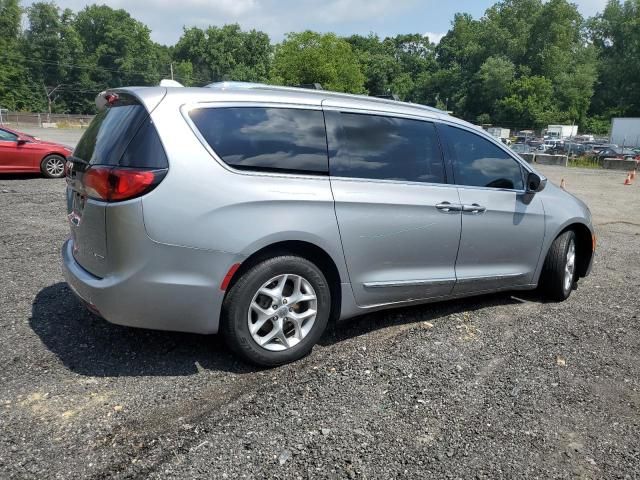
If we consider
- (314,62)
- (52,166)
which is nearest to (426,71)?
(314,62)

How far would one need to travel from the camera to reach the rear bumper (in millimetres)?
2988

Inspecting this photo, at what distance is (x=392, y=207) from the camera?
3748mm

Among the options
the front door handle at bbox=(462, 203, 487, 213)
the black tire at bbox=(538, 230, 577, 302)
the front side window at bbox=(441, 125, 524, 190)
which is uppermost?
the front side window at bbox=(441, 125, 524, 190)

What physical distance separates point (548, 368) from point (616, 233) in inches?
261

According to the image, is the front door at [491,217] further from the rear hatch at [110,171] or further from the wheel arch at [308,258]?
the rear hatch at [110,171]

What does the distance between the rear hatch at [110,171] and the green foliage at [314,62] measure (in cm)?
4623

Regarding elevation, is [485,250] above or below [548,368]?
above

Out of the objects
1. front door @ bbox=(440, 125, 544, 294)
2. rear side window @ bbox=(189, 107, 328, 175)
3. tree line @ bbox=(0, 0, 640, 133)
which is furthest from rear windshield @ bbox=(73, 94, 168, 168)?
tree line @ bbox=(0, 0, 640, 133)

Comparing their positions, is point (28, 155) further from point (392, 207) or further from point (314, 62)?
point (314, 62)

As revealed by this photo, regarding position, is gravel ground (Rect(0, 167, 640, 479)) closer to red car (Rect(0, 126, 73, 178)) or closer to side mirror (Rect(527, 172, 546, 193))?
side mirror (Rect(527, 172, 546, 193))

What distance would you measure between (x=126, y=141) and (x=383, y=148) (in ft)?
5.89

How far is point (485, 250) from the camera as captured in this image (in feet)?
14.4

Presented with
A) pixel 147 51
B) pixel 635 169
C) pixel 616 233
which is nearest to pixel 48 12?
pixel 147 51

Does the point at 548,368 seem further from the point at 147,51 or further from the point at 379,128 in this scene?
the point at 147,51
